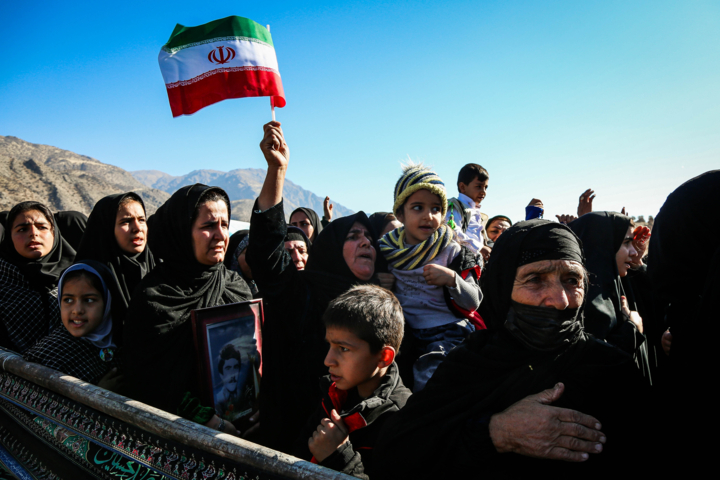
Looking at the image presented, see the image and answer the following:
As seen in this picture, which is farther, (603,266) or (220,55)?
(220,55)

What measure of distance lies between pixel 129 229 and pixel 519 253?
284 cm

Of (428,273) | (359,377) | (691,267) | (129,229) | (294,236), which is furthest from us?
(294,236)

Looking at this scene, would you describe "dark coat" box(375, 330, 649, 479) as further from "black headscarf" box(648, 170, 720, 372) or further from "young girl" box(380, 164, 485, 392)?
"young girl" box(380, 164, 485, 392)

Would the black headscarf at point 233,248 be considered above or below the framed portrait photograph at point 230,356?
above

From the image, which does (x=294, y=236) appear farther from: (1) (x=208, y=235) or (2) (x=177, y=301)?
(2) (x=177, y=301)

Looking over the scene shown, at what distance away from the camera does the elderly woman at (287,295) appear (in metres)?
2.25

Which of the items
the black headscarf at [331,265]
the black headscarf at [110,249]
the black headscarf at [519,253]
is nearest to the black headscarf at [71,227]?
the black headscarf at [110,249]

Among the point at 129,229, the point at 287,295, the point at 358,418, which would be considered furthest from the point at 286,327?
the point at 129,229

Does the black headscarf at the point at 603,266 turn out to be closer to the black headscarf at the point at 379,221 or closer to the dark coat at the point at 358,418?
the dark coat at the point at 358,418

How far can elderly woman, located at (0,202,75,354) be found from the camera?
133 inches

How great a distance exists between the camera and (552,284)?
1.48 metres

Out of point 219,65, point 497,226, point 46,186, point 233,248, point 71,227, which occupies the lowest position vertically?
point 497,226

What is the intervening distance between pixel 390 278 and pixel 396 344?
68cm

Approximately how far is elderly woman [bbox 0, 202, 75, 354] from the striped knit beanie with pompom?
10.4 ft
